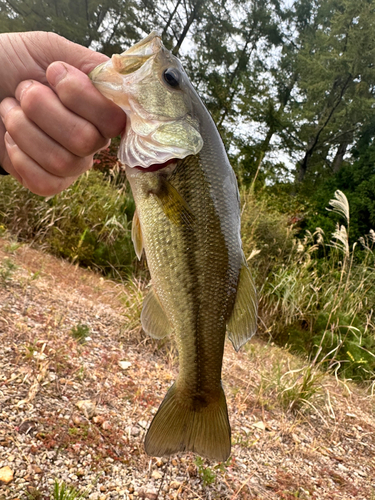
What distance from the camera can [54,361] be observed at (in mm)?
2736

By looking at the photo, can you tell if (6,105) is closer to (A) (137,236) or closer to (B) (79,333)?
(A) (137,236)

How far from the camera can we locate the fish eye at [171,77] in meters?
1.35

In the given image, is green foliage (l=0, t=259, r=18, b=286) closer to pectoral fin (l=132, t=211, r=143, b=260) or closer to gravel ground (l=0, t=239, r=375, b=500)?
gravel ground (l=0, t=239, r=375, b=500)

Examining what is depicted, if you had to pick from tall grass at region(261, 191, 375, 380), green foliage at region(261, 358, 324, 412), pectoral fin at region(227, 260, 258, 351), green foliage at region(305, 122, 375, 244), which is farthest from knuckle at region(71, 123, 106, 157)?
green foliage at region(305, 122, 375, 244)

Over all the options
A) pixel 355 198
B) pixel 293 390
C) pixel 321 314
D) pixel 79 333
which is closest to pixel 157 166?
pixel 79 333

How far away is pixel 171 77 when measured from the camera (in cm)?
136

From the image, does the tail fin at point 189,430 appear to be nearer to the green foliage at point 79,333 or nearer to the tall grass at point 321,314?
the green foliage at point 79,333

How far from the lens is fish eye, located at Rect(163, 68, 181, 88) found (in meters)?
1.35

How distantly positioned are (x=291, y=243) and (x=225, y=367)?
471cm

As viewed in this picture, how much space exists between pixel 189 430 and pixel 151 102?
115 cm

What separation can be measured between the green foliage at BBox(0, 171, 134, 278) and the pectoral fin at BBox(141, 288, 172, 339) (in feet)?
13.5

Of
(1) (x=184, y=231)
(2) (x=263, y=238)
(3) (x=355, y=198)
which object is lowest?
(1) (x=184, y=231)

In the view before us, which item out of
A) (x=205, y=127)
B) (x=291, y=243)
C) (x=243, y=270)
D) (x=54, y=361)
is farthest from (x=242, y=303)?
(x=291, y=243)

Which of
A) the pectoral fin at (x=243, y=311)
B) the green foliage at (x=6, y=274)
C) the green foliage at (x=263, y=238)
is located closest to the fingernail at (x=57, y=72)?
the pectoral fin at (x=243, y=311)
